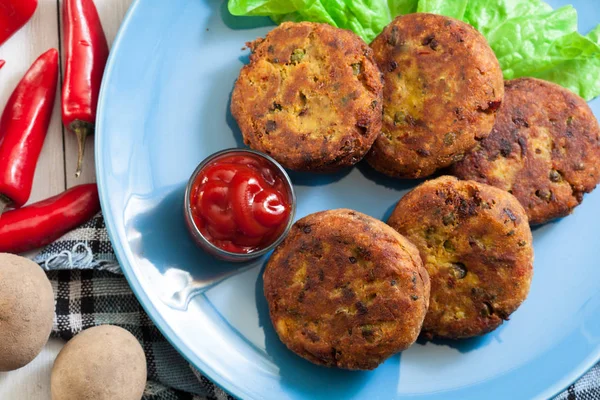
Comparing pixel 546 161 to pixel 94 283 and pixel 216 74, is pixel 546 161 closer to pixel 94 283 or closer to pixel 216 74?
pixel 216 74

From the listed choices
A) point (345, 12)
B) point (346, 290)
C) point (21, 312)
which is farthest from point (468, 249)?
point (21, 312)

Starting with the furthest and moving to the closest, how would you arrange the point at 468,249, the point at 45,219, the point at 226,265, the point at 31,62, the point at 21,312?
1. the point at 31,62
2. the point at 45,219
3. the point at 226,265
4. the point at 468,249
5. the point at 21,312

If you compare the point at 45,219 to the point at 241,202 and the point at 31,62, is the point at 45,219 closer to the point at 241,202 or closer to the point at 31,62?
the point at 31,62

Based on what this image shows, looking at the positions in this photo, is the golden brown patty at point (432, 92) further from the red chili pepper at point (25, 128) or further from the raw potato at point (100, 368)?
the red chili pepper at point (25, 128)

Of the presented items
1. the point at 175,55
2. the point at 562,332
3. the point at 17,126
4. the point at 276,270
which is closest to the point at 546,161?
the point at 562,332

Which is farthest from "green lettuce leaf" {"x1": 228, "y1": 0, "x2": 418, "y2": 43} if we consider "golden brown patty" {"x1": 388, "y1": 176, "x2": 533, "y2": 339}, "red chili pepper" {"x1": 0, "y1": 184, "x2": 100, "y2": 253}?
"red chili pepper" {"x1": 0, "y1": 184, "x2": 100, "y2": 253}

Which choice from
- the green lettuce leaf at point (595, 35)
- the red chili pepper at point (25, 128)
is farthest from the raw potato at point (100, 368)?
the green lettuce leaf at point (595, 35)
